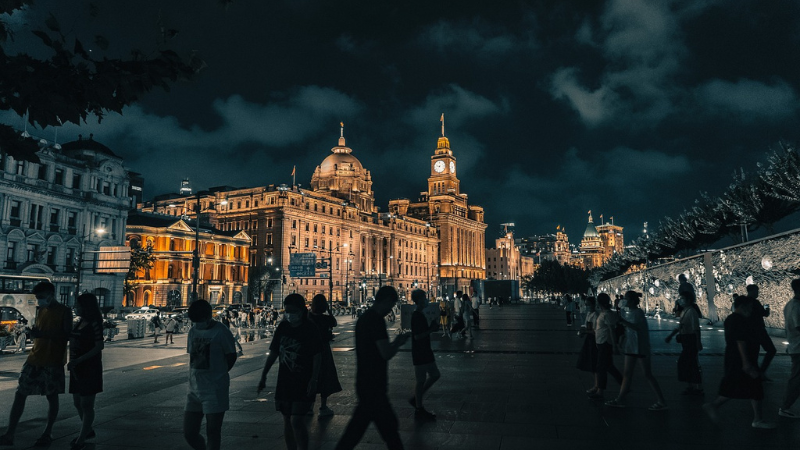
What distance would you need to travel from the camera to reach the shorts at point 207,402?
5.43m

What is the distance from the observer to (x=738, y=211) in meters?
29.4

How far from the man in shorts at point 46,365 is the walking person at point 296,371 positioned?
3.30 metres

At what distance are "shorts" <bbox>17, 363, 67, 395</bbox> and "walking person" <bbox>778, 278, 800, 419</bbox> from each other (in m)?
10.0

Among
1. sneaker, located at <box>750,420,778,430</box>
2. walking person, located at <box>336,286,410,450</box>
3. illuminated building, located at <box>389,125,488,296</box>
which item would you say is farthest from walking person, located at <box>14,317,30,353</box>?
illuminated building, located at <box>389,125,488,296</box>

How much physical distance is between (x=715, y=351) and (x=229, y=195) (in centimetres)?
9026

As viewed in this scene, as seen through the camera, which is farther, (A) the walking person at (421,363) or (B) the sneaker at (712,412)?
(A) the walking person at (421,363)

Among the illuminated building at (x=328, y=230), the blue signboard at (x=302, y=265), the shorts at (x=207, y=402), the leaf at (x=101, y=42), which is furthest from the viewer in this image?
the illuminated building at (x=328, y=230)

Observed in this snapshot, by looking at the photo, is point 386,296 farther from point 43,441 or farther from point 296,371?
point 43,441

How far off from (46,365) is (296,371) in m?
3.78

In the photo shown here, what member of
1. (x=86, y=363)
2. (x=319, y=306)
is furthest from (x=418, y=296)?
(x=86, y=363)

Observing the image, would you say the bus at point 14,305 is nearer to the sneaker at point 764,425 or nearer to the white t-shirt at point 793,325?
the sneaker at point 764,425

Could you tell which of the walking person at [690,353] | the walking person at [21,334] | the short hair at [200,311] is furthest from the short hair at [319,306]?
the walking person at [21,334]

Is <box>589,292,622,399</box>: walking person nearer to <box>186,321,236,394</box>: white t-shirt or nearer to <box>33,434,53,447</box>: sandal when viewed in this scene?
<box>186,321,236,394</box>: white t-shirt

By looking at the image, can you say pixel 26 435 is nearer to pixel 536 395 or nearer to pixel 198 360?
pixel 198 360
